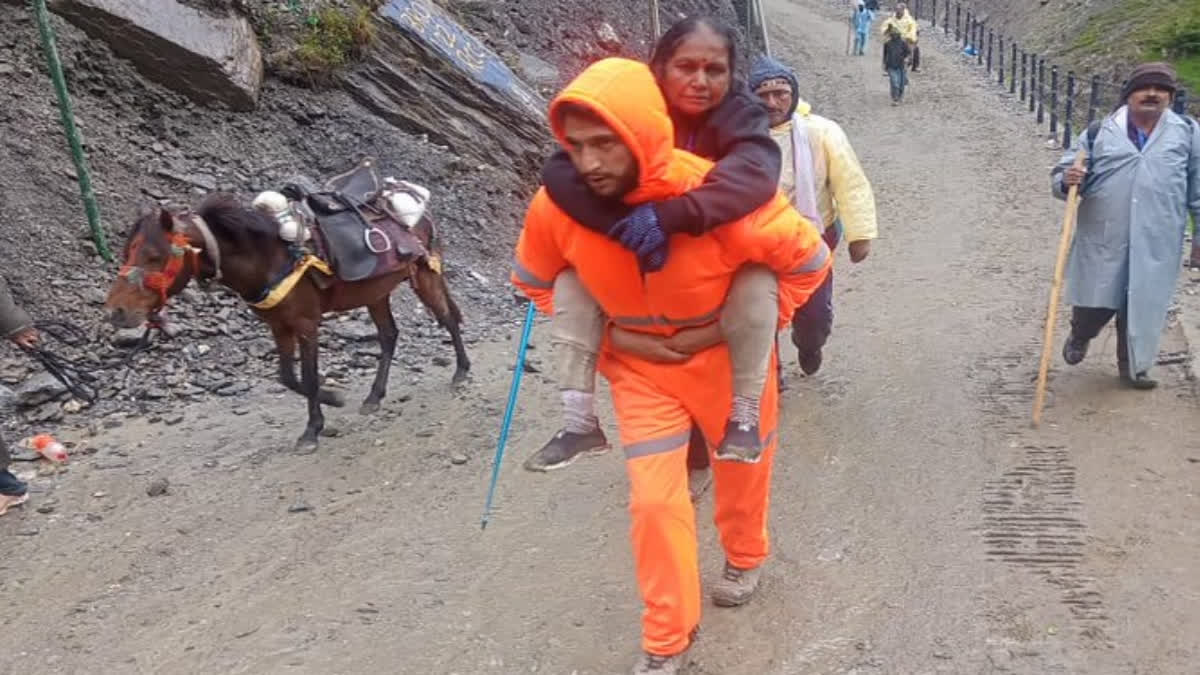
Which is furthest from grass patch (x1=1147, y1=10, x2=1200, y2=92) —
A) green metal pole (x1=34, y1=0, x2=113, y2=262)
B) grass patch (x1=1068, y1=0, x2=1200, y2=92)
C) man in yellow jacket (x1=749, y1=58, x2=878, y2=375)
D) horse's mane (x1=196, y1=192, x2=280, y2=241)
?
horse's mane (x1=196, y1=192, x2=280, y2=241)

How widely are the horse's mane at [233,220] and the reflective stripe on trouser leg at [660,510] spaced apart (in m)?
2.97

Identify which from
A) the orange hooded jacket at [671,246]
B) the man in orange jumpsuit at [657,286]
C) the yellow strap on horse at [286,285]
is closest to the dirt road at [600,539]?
the man in orange jumpsuit at [657,286]

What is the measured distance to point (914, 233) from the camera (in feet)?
36.0

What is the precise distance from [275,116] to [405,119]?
1.25m

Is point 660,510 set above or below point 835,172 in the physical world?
below

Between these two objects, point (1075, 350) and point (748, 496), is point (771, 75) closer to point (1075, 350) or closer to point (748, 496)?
point (748, 496)

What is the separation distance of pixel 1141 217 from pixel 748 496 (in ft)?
11.4

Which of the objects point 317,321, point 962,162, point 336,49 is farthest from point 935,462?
point 962,162

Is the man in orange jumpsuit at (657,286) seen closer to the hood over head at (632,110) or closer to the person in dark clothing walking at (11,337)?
the hood over head at (632,110)

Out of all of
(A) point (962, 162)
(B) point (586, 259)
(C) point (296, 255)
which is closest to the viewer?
(B) point (586, 259)

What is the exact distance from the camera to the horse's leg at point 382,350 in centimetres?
672

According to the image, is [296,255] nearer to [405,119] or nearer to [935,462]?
[935,462]

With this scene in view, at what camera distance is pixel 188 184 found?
8.85m

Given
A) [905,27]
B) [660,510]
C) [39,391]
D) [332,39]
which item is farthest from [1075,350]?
[905,27]
